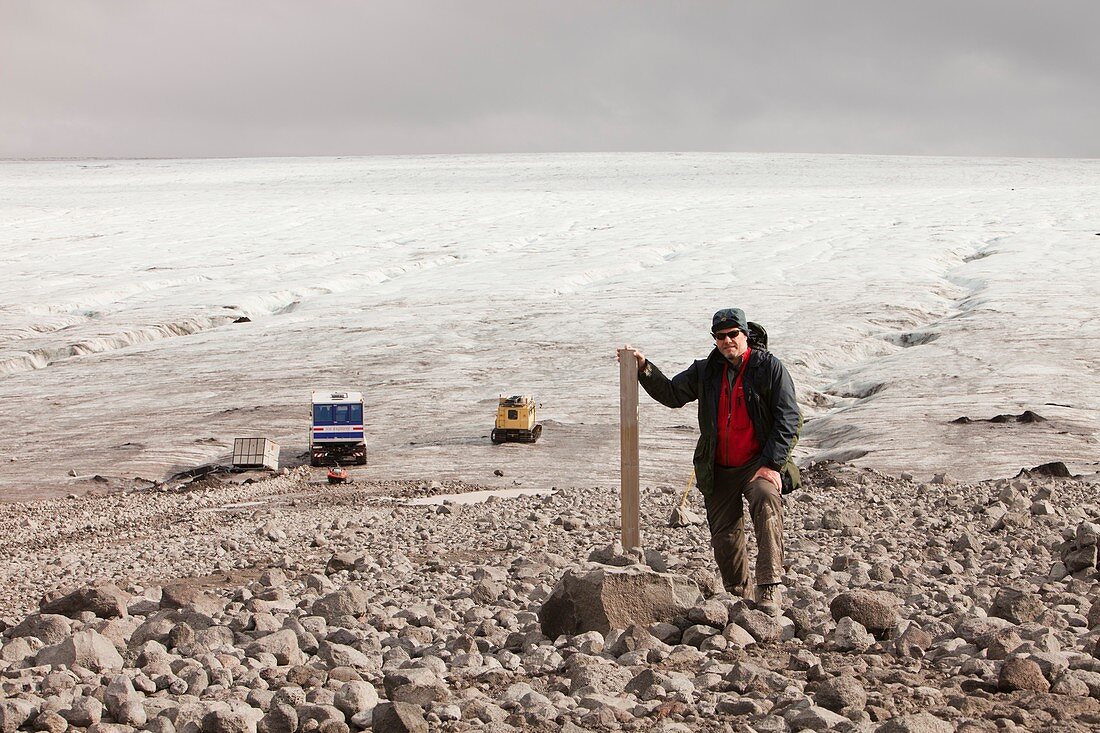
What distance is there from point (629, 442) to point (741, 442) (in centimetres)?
85

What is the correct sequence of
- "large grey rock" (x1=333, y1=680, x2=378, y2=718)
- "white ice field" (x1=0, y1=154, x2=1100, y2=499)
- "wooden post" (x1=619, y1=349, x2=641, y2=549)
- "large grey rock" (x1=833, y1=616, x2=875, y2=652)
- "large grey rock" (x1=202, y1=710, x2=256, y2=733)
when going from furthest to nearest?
1. "white ice field" (x1=0, y1=154, x2=1100, y2=499)
2. "wooden post" (x1=619, y1=349, x2=641, y2=549)
3. "large grey rock" (x1=833, y1=616, x2=875, y2=652)
4. "large grey rock" (x1=333, y1=680, x2=378, y2=718)
5. "large grey rock" (x1=202, y1=710, x2=256, y2=733)

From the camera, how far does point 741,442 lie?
5660 millimetres

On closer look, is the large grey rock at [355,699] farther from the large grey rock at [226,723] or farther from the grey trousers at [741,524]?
the grey trousers at [741,524]

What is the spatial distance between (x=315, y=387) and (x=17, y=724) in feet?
67.9

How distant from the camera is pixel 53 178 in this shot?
271 ft

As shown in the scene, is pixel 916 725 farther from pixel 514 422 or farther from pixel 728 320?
pixel 514 422

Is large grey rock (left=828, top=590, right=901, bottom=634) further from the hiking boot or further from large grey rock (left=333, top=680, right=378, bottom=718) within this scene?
large grey rock (left=333, top=680, right=378, bottom=718)

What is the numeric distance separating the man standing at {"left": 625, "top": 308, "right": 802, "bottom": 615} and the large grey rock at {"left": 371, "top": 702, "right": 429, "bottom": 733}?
5.97ft

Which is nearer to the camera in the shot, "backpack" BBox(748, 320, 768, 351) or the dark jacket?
the dark jacket

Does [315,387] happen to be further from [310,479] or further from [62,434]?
[310,479]

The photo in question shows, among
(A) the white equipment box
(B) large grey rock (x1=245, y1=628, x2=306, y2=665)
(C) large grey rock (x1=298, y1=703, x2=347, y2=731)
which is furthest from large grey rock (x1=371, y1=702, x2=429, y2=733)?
(A) the white equipment box

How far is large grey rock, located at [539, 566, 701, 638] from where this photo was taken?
205 inches

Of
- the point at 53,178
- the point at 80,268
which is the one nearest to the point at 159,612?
the point at 80,268

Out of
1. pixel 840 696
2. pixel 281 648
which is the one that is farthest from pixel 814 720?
pixel 281 648
